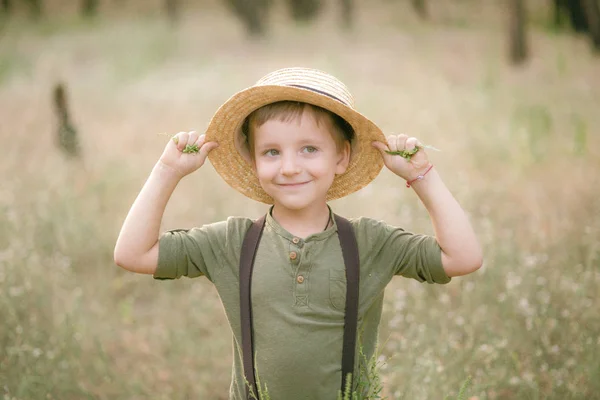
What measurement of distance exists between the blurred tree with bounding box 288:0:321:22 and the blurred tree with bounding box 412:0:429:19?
10.9ft

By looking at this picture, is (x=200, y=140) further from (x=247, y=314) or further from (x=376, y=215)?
(x=376, y=215)

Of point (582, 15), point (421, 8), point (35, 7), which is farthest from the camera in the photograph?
point (35, 7)

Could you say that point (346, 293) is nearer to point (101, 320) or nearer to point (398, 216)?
point (101, 320)

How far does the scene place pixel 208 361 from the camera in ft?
12.2

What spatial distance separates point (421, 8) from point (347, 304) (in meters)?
16.2

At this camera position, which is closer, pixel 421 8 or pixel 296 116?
pixel 296 116

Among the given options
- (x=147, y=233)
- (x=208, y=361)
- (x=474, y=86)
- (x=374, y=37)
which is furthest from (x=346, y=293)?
(x=374, y=37)

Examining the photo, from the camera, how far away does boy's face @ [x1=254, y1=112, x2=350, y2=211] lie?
7.26 ft

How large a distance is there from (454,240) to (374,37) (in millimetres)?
12986

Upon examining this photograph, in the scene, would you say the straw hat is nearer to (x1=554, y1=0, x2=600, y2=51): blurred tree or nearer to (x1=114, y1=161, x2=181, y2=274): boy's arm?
(x1=114, y1=161, x2=181, y2=274): boy's arm

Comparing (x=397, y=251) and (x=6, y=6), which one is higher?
(x=6, y=6)

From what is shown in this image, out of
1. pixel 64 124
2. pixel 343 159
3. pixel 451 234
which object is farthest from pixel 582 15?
pixel 451 234

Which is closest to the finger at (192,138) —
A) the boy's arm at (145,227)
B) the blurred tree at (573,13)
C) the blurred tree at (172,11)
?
the boy's arm at (145,227)

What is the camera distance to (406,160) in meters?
2.27
